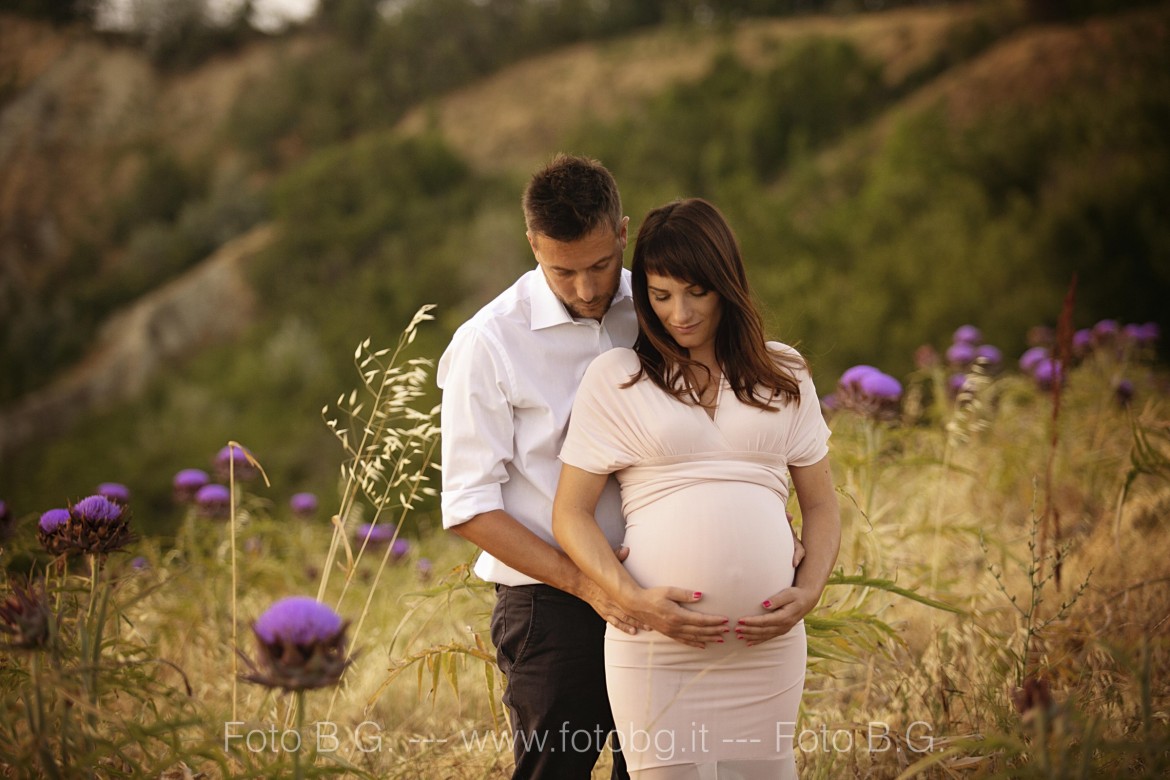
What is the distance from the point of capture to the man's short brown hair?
1.99m

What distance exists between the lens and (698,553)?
189 cm

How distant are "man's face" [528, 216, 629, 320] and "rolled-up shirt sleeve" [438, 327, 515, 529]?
204 mm

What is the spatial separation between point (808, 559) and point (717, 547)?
24 centimetres

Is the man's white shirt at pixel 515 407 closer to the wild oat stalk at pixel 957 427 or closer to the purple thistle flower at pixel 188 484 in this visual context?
the wild oat stalk at pixel 957 427

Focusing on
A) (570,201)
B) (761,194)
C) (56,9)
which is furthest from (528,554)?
(56,9)

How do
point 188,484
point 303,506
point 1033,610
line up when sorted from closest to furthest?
point 1033,610, point 188,484, point 303,506

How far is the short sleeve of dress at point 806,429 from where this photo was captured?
2.02 m

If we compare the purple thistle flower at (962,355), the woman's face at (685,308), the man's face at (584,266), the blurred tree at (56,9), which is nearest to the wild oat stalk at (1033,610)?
the woman's face at (685,308)

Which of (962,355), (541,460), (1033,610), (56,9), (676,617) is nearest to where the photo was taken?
(676,617)

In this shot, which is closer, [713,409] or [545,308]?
[713,409]

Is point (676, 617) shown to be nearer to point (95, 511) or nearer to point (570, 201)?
point (570, 201)

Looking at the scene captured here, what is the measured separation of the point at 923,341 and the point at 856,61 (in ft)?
46.7

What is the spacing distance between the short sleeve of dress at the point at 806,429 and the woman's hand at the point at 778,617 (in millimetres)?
291

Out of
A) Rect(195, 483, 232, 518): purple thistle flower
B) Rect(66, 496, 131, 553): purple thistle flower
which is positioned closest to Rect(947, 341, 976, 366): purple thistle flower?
Rect(195, 483, 232, 518): purple thistle flower
